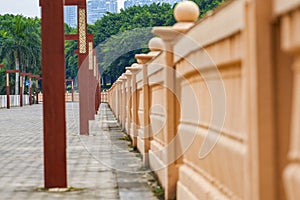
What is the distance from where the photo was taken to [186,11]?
19.1 ft

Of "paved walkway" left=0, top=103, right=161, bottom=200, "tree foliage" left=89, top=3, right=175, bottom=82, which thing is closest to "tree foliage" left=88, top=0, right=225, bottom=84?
"tree foliage" left=89, top=3, right=175, bottom=82

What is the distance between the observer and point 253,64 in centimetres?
265

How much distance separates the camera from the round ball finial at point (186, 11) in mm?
5762

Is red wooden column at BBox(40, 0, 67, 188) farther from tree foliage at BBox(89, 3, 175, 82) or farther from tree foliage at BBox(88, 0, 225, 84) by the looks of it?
tree foliage at BBox(89, 3, 175, 82)

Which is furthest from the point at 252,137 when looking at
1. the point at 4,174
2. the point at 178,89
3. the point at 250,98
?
the point at 4,174

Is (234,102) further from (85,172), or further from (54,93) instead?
(85,172)

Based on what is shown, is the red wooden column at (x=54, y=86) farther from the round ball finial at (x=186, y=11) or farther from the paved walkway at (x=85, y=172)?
the round ball finial at (x=186, y=11)

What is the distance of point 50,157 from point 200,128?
9.50ft

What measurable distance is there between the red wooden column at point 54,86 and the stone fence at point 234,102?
4.43 ft

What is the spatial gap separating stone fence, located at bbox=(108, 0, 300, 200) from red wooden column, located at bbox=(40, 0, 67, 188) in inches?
53.1

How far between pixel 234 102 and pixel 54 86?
4.14 m

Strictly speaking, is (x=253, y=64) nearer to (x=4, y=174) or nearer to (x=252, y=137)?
(x=252, y=137)

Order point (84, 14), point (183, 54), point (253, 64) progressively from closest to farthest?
1. point (253, 64)
2. point (183, 54)
3. point (84, 14)

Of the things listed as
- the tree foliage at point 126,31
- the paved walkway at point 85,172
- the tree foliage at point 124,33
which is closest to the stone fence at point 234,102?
the paved walkway at point 85,172
